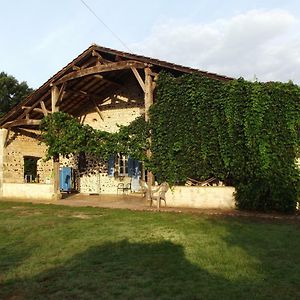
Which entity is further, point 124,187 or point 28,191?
point 124,187

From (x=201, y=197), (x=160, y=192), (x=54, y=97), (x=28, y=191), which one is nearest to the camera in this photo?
(x=201, y=197)

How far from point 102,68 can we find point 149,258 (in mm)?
9650

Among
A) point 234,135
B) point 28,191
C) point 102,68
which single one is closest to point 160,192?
point 234,135

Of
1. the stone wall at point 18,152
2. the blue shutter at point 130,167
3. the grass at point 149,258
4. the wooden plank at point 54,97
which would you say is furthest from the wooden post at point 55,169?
the grass at point 149,258

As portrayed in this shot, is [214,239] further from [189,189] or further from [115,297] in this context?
[189,189]

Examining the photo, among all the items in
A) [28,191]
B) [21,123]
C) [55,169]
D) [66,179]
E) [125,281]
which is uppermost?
[21,123]

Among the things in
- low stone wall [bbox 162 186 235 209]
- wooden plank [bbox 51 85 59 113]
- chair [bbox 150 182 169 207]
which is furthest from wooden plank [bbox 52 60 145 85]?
low stone wall [bbox 162 186 235 209]

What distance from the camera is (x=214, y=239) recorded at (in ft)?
24.8

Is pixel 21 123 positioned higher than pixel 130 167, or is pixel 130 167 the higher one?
pixel 21 123

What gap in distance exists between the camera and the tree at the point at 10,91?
29281mm

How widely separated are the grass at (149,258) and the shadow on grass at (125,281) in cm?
1

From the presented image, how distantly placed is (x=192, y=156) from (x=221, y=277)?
299 inches

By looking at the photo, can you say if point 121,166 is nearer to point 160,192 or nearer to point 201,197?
point 160,192

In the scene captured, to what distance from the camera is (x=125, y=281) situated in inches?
201
